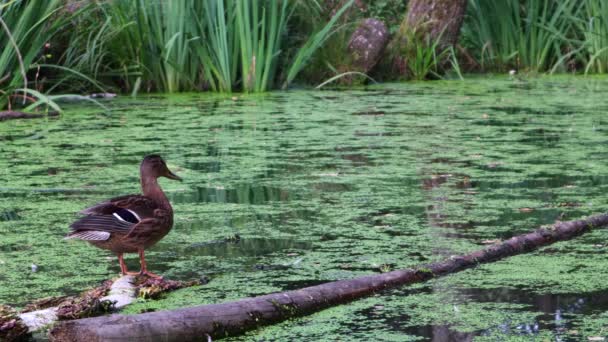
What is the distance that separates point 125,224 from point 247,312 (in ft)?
2.20

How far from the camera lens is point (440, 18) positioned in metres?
11.4

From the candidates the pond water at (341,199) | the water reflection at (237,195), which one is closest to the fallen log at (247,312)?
the pond water at (341,199)

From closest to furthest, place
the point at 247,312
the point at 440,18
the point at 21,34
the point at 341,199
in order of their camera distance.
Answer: the point at 247,312, the point at 341,199, the point at 21,34, the point at 440,18

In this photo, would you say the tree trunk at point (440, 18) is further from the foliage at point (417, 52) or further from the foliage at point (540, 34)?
the foliage at point (540, 34)

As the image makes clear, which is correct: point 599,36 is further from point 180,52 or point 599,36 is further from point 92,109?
point 92,109

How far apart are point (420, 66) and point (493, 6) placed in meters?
1.17

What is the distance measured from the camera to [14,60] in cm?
805

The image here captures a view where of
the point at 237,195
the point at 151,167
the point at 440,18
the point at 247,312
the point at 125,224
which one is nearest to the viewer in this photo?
the point at 247,312

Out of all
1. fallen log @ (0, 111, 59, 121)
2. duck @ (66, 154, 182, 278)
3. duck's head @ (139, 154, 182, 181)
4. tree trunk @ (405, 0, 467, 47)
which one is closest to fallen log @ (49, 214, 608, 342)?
duck @ (66, 154, 182, 278)

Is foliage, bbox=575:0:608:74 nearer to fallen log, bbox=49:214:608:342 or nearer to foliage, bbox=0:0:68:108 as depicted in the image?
foliage, bbox=0:0:68:108

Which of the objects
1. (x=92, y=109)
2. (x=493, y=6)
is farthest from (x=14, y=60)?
(x=493, y=6)

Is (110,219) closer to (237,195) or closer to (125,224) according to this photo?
(125,224)

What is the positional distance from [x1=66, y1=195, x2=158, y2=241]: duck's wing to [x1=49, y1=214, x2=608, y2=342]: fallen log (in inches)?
24.3

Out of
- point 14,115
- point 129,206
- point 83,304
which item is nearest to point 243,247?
point 129,206
